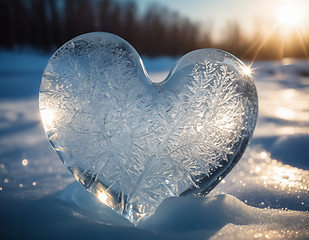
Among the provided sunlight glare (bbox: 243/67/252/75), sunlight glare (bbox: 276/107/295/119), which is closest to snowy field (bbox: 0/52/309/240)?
sunlight glare (bbox: 243/67/252/75)

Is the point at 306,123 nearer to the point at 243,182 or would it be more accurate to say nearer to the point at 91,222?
the point at 243,182

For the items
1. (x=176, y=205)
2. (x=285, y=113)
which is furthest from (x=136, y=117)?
(x=285, y=113)

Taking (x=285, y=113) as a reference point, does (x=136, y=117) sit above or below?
above

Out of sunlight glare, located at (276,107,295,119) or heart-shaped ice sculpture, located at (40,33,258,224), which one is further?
sunlight glare, located at (276,107,295,119)

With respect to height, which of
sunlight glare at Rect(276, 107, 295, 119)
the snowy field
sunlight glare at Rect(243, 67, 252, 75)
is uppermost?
sunlight glare at Rect(243, 67, 252, 75)

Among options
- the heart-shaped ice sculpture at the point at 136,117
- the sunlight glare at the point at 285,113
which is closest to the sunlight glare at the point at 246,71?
the heart-shaped ice sculpture at the point at 136,117

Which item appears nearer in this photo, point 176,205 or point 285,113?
point 176,205

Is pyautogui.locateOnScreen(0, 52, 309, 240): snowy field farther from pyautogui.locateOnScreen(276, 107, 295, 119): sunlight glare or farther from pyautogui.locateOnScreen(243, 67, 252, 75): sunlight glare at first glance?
pyautogui.locateOnScreen(276, 107, 295, 119): sunlight glare

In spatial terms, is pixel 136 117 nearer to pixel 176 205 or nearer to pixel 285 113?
pixel 176 205

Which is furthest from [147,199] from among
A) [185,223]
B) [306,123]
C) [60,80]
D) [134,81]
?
[306,123]
